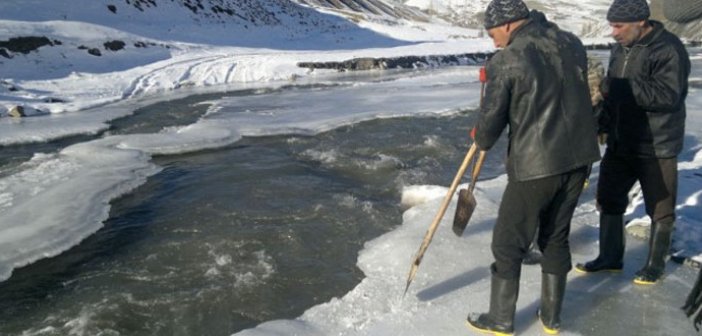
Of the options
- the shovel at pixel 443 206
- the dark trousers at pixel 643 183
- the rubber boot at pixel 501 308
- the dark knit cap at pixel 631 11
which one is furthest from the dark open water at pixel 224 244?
the dark knit cap at pixel 631 11

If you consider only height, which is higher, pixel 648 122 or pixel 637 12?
pixel 637 12

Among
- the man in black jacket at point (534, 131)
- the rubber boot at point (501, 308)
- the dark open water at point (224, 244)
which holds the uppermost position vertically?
the man in black jacket at point (534, 131)

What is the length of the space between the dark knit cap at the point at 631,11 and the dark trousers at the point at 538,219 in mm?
1174

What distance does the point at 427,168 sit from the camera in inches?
300

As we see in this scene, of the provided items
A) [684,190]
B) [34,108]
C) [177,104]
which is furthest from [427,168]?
[34,108]

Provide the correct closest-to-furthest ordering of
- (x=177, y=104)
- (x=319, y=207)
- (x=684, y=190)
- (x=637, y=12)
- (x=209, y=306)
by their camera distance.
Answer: (x=637, y=12)
(x=209, y=306)
(x=684, y=190)
(x=319, y=207)
(x=177, y=104)

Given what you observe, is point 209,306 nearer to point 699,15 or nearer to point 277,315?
point 277,315

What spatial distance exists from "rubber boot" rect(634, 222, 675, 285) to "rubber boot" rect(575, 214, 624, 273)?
0.18 metres

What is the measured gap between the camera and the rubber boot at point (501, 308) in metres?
3.05

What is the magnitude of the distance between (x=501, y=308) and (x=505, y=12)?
1.73 metres

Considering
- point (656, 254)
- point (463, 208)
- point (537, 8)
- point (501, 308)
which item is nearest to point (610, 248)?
point (656, 254)

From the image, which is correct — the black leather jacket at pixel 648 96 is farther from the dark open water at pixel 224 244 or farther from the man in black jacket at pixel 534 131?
the dark open water at pixel 224 244

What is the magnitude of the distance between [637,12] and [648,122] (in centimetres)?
76

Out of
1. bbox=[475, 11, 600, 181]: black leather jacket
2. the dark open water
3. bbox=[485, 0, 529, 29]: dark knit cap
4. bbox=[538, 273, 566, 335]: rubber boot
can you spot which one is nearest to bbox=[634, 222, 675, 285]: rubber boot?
bbox=[538, 273, 566, 335]: rubber boot
